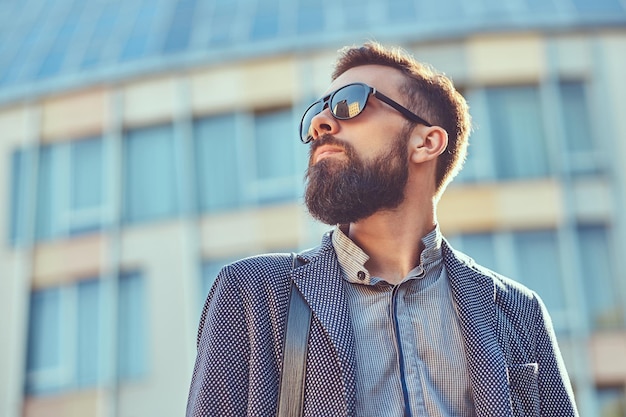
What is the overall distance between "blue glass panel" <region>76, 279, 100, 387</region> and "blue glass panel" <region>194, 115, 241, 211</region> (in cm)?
274

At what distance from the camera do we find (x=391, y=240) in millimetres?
3820

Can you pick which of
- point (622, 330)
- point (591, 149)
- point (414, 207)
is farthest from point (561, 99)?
point (414, 207)

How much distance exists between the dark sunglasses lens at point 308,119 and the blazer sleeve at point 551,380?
1.12 meters

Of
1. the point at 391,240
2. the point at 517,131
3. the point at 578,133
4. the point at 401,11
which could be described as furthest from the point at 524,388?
the point at 401,11

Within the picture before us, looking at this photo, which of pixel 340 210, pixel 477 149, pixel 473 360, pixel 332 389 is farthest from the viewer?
pixel 477 149

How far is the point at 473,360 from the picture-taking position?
3.41 m

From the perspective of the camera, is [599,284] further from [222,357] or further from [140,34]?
[222,357]

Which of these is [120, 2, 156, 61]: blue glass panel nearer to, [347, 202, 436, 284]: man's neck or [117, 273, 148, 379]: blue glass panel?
[117, 273, 148, 379]: blue glass panel

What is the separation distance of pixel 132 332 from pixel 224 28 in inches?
260

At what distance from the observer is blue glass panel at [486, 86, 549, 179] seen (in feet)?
63.8

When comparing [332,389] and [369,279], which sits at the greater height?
[369,279]

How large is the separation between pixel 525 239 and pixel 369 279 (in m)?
15.8

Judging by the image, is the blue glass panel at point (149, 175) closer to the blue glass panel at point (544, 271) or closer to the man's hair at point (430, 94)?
the blue glass panel at point (544, 271)

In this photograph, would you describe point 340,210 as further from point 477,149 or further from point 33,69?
point 33,69
